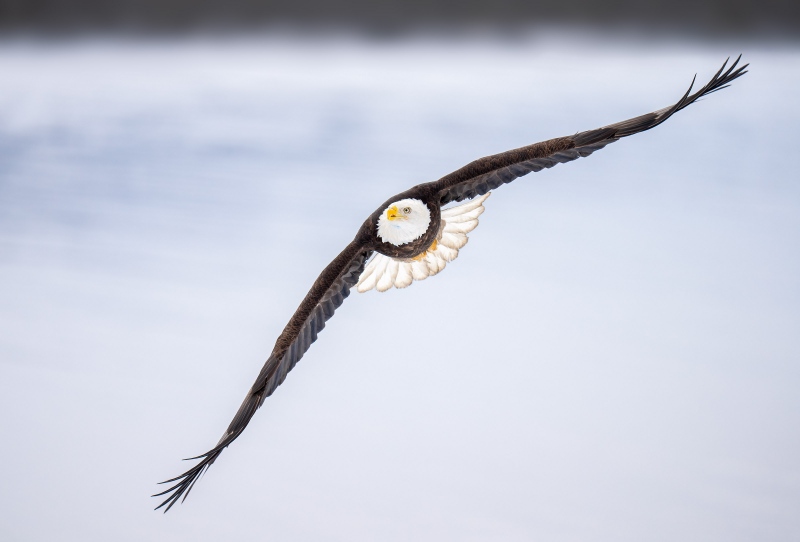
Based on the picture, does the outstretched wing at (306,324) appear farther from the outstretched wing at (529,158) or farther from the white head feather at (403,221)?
the outstretched wing at (529,158)

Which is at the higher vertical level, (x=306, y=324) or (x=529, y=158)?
(x=529, y=158)

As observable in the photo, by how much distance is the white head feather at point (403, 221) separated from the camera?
2166 millimetres

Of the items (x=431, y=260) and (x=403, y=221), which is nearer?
(x=403, y=221)

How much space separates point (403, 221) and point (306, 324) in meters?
0.36

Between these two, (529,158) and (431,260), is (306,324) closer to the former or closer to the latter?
(431,260)

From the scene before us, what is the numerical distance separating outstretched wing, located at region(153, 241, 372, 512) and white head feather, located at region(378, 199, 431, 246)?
3.3 inches

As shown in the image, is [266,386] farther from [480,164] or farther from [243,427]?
[480,164]

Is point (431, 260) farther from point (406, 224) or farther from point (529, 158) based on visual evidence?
point (529, 158)

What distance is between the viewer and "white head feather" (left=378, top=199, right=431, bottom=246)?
7.11ft

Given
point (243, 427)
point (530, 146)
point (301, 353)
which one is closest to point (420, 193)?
point (530, 146)

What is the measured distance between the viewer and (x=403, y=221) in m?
2.18

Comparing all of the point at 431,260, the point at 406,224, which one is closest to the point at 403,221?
the point at 406,224

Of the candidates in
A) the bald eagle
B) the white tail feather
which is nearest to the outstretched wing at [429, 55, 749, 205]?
the bald eagle

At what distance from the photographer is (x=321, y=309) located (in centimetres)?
224
